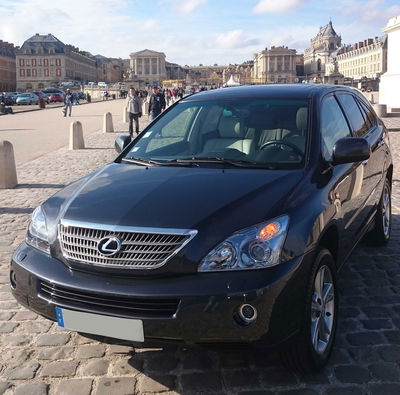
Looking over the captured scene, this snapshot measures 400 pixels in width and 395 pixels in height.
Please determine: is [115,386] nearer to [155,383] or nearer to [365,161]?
[155,383]

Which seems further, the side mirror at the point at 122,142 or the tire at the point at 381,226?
the tire at the point at 381,226

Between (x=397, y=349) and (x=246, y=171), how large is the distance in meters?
1.55

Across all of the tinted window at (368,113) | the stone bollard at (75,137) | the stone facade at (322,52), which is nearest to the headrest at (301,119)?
the tinted window at (368,113)

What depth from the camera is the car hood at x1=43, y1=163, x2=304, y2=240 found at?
2971 millimetres

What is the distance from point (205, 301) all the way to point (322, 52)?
639ft

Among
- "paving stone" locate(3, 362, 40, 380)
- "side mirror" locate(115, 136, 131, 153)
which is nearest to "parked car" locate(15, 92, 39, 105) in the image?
"side mirror" locate(115, 136, 131, 153)

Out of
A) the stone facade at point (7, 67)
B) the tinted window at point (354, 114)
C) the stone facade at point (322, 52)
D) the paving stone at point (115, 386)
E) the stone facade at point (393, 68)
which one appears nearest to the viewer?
the paving stone at point (115, 386)

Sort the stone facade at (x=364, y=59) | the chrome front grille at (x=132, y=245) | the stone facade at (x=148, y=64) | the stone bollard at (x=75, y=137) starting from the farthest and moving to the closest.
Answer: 1. the stone facade at (x=148, y=64)
2. the stone facade at (x=364, y=59)
3. the stone bollard at (x=75, y=137)
4. the chrome front grille at (x=132, y=245)

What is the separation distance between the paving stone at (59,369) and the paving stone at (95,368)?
2.7 inches

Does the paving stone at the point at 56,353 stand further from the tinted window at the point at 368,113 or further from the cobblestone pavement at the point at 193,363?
the tinted window at the point at 368,113

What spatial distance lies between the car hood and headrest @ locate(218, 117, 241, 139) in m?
0.64

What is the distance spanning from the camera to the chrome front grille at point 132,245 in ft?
9.40

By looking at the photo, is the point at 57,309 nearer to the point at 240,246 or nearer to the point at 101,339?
the point at 101,339

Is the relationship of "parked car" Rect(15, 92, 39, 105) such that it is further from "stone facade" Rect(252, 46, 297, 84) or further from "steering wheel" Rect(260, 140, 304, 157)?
"stone facade" Rect(252, 46, 297, 84)
